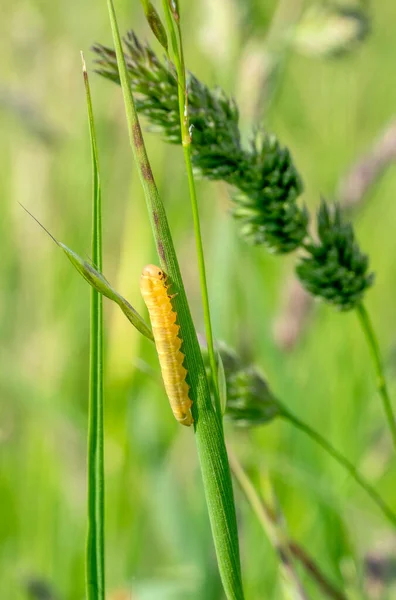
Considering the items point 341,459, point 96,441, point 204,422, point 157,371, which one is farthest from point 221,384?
point 157,371

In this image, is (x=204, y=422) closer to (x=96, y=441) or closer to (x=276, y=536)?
(x=96, y=441)

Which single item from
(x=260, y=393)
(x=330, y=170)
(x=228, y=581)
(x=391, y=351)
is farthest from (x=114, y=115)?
(x=228, y=581)

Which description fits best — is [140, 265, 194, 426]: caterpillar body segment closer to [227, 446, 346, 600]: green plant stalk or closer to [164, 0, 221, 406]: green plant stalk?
[164, 0, 221, 406]: green plant stalk

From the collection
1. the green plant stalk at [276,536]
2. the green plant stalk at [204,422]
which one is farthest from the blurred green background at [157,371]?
the green plant stalk at [204,422]

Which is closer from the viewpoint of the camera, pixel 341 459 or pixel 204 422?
pixel 204 422

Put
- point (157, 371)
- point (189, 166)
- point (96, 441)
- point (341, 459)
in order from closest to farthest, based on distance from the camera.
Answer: point (189, 166), point (96, 441), point (341, 459), point (157, 371)

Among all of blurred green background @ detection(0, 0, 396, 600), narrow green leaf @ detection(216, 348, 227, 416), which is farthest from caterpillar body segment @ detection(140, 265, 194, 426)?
blurred green background @ detection(0, 0, 396, 600)
